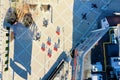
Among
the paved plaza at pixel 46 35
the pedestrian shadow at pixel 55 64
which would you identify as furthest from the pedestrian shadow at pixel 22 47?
the pedestrian shadow at pixel 55 64

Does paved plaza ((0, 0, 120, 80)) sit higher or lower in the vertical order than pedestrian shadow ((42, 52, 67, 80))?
higher

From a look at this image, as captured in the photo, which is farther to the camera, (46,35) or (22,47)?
(46,35)

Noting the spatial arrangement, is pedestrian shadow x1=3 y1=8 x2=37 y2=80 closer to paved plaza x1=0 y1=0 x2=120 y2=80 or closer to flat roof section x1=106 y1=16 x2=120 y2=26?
paved plaza x1=0 y1=0 x2=120 y2=80

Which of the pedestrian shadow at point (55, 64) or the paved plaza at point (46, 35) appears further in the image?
the pedestrian shadow at point (55, 64)

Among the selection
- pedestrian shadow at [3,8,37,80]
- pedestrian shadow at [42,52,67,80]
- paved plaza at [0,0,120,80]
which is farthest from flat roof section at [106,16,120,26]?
pedestrian shadow at [3,8,37,80]

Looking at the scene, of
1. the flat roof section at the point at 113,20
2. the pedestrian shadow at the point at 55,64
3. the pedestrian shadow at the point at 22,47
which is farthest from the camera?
the pedestrian shadow at the point at 55,64

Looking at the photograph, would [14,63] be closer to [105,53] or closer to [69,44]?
[69,44]

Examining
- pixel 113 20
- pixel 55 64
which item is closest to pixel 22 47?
pixel 55 64

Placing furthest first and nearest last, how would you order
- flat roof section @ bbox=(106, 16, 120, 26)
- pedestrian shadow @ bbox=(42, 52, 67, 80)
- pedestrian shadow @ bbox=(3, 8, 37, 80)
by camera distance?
pedestrian shadow @ bbox=(42, 52, 67, 80) < pedestrian shadow @ bbox=(3, 8, 37, 80) < flat roof section @ bbox=(106, 16, 120, 26)

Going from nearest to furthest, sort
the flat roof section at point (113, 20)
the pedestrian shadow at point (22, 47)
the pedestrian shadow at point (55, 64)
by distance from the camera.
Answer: the flat roof section at point (113, 20)
the pedestrian shadow at point (22, 47)
the pedestrian shadow at point (55, 64)

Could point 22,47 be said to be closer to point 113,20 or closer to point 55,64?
point 55,64

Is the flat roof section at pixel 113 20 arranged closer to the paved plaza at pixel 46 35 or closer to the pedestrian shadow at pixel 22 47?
the paved plaza at pixel 46 35

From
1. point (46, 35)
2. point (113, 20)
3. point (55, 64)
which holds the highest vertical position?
point (113, 20)
